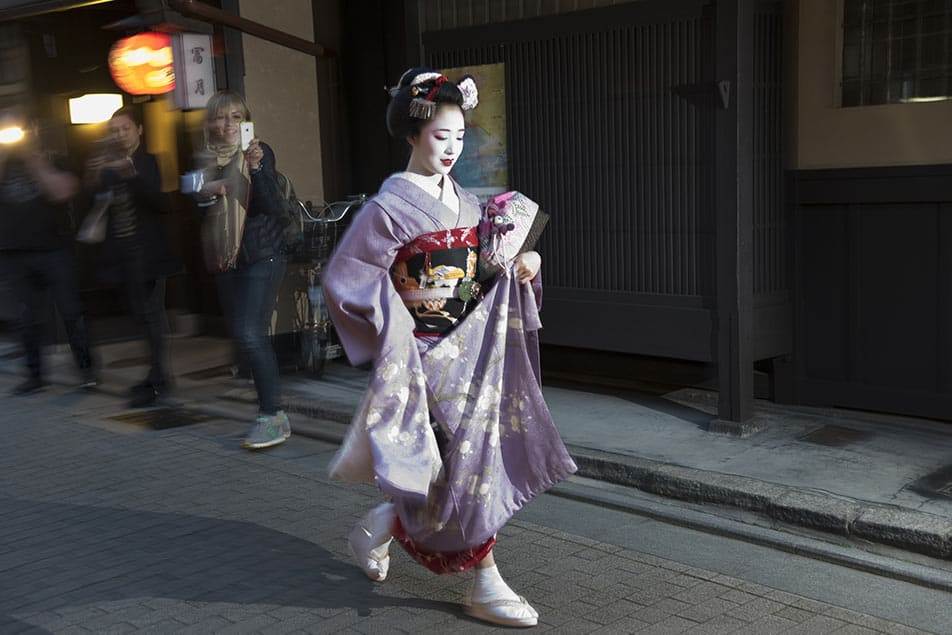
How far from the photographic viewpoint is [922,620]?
13.2ft

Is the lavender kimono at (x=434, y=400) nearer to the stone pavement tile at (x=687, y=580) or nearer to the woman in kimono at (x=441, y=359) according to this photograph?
the woman in kimono at (x=441, y=359)

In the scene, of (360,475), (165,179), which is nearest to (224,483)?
(360,475)

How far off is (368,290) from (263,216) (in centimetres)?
296

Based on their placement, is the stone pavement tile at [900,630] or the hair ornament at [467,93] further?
the hair ornament at [467,93]

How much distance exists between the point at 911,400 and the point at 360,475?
152 inches

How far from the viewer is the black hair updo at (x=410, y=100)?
13.6 ft

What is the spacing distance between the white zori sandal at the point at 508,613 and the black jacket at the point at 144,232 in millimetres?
4780

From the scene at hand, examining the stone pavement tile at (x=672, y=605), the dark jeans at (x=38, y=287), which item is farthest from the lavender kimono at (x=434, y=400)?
the dark jeans at (x=38, y=287)

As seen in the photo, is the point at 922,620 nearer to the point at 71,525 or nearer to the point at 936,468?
the point at 936,468

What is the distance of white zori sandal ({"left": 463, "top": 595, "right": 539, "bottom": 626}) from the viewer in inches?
159

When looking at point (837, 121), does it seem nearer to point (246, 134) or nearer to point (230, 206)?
point (246, 134)

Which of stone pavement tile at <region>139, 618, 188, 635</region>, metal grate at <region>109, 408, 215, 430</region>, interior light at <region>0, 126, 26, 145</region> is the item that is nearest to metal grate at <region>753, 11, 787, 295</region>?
metal grate at <region>109, 408, 215, 430</region>

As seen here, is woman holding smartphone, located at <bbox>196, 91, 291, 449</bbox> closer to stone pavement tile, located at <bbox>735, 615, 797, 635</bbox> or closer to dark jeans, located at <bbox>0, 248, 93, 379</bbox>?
dark jeans, located at <bbox>0, 248, 93, 379</bbox>

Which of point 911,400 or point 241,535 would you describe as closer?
point 241,535
